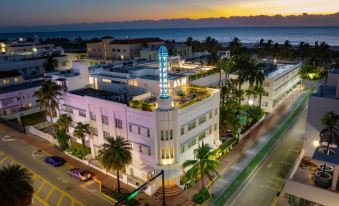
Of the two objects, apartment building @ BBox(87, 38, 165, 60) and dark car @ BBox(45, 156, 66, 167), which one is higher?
apartment building @ BBox(87, 38, 165, 60)

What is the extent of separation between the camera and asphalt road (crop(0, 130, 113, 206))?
44.3m

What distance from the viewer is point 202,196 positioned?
4250 cm

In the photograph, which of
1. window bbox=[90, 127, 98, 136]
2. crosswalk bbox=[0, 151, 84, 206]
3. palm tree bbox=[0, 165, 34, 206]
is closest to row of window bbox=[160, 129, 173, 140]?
crosswalk bbox=[0, 151, 84, 206]

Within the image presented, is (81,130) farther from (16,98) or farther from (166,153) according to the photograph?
(16,98)

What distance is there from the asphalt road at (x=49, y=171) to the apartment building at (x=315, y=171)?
27496 millimetres

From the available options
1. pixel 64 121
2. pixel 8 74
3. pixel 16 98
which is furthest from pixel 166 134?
pixel 8 74

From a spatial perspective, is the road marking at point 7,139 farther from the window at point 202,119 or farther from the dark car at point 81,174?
the window at point 202,119

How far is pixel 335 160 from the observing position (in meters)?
33.3

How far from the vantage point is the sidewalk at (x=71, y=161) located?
44.3 m

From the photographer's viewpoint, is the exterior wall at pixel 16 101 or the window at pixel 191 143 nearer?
the window at pixel 191 143

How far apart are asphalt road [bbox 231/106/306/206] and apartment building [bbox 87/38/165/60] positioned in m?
76.5

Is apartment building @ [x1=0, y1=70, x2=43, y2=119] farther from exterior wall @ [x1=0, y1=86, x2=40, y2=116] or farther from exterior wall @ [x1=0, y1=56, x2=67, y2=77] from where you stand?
exterior wall @ [x1=0, y1=56, x2=67, y2=77]

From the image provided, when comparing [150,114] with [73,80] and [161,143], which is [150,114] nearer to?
[161,143]

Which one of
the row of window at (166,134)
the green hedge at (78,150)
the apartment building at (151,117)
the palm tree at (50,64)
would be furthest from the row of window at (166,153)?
the palm tree at (50,64)
